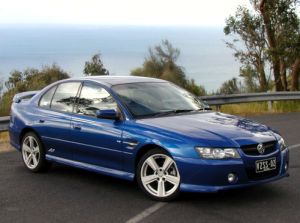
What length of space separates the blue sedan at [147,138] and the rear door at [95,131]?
1 centimetres

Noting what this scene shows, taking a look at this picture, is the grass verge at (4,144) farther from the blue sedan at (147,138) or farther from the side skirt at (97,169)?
the side skirt at (97,169)

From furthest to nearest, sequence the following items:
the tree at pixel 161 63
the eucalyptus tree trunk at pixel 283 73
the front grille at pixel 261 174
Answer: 1. the tree at pixel 161 63
2. the eucalyptus tree trunk at pixel 283 73
3. the front grille at pixel 261 174

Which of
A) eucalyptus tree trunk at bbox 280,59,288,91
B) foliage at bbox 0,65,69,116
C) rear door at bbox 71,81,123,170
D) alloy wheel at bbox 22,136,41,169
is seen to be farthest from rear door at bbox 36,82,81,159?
foliage at bbox 0,65,69,116

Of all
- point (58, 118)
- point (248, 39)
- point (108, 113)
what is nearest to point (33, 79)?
point (248, 39)

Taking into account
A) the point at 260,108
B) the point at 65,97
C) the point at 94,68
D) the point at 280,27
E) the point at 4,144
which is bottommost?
the point at 4,144

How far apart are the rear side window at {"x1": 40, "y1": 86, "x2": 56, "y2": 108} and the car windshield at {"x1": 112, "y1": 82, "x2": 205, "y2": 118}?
134 cm

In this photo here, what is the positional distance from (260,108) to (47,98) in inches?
421

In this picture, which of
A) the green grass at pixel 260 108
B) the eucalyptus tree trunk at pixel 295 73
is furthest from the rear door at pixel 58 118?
the eucalyptus tree trunk at pixel 295 73

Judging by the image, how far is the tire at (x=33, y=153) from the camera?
7.91m

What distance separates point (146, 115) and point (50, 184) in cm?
170

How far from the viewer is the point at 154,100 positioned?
704 centimetres

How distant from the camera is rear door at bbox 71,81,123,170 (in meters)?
6.61

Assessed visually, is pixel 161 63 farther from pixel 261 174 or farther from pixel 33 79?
pixel 261 174

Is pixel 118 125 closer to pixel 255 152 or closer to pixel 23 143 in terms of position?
pixel 255 152
